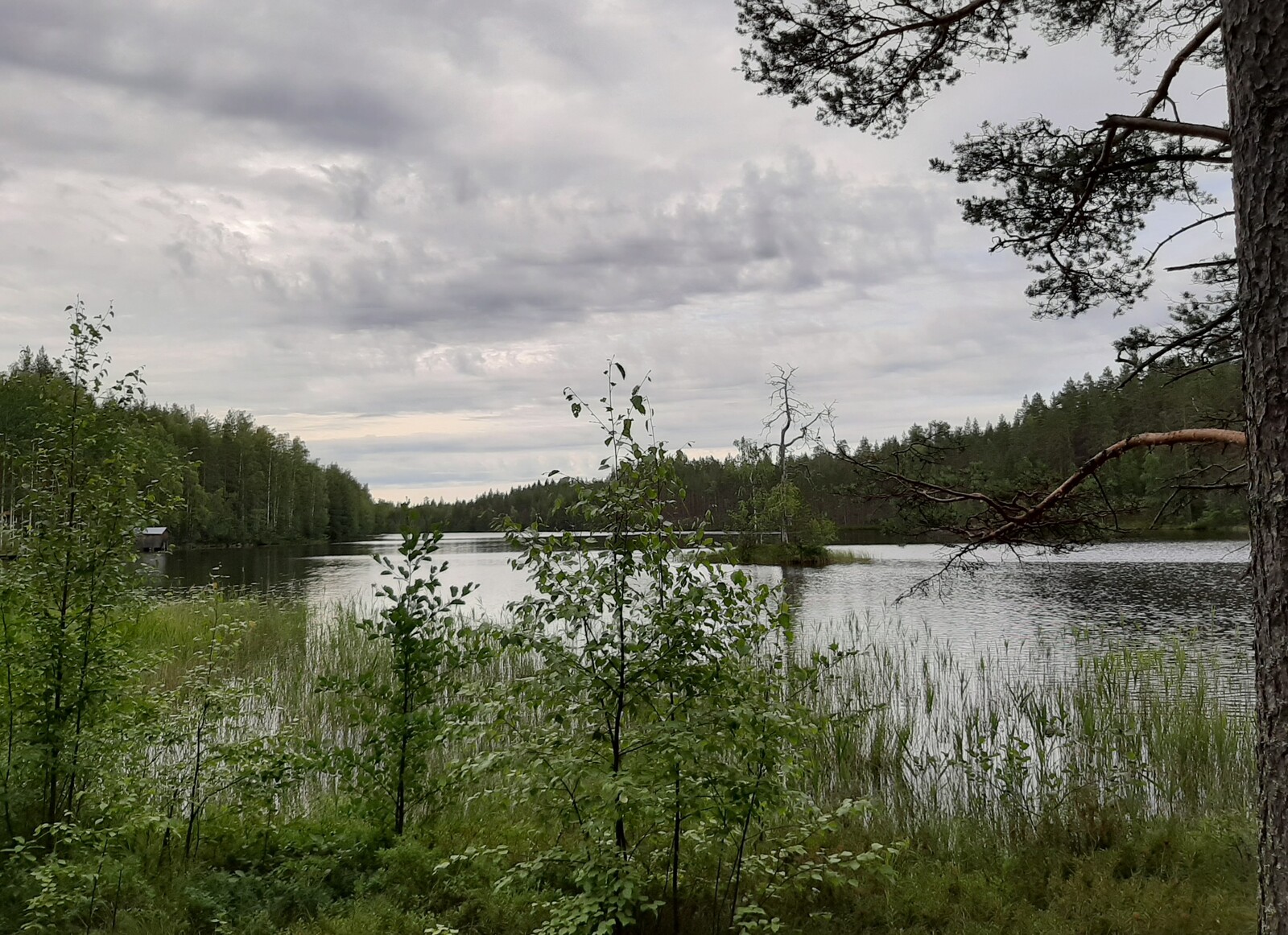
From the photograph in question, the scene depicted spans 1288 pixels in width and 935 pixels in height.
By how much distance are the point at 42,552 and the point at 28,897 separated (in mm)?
1910

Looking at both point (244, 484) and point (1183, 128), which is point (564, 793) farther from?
point (244, 484)

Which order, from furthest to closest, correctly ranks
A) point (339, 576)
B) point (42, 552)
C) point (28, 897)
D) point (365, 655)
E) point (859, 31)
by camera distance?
point (339, 576) → point (365, 655) → point (859, 31) → point (42, 552) → point (28, 897)

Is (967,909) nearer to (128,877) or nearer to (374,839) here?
(374,839)

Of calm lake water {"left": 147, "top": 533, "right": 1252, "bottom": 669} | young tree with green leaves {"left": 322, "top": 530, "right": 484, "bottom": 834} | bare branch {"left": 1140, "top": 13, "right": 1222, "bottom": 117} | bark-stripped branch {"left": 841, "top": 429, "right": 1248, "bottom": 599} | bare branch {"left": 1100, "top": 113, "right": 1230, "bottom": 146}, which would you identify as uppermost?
bare branch {"left": 1140, "top": 13, "right": 1222, "bottom": 117}

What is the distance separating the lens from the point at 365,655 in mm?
12625

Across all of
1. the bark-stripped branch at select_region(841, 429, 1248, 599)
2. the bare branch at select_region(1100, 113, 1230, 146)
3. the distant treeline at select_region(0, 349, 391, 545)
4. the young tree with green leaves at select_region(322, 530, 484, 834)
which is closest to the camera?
the bare branch at select_region(1100, 113, 1230, 146)

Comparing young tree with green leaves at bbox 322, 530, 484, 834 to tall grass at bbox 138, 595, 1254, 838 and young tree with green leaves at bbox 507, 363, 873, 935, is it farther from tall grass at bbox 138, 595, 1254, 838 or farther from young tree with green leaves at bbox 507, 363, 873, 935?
young tree with green leaves at bbox 507, 363, 873, 935

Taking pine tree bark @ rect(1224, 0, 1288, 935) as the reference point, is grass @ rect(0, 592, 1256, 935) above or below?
below

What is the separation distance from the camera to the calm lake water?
45.4 feet

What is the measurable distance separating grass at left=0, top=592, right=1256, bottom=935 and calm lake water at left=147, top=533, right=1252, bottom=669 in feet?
5.17

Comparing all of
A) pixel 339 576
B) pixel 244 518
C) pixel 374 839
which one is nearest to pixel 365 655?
pixel 374 839

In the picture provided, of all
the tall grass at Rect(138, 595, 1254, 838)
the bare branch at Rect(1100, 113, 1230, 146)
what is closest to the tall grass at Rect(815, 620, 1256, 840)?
the tall grass at Rect(138, 595, 1254, 838)

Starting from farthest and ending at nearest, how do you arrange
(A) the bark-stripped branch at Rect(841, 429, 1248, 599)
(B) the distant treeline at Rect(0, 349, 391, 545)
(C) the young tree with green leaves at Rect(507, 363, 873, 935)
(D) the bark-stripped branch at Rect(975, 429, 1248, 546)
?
1. (B) the distant treeline at Rect(0, 349, 391, 545)
2. (A) the bark-stripped branch at Rect(841, 429, 1248, 599)
3. (D) the bark-stripped branch at Rect(975, 429, 1248, 546)
4. (C) the young tree with green leaves at Rect(507, 363, 873, 935)

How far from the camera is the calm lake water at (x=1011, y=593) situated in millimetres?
13828
